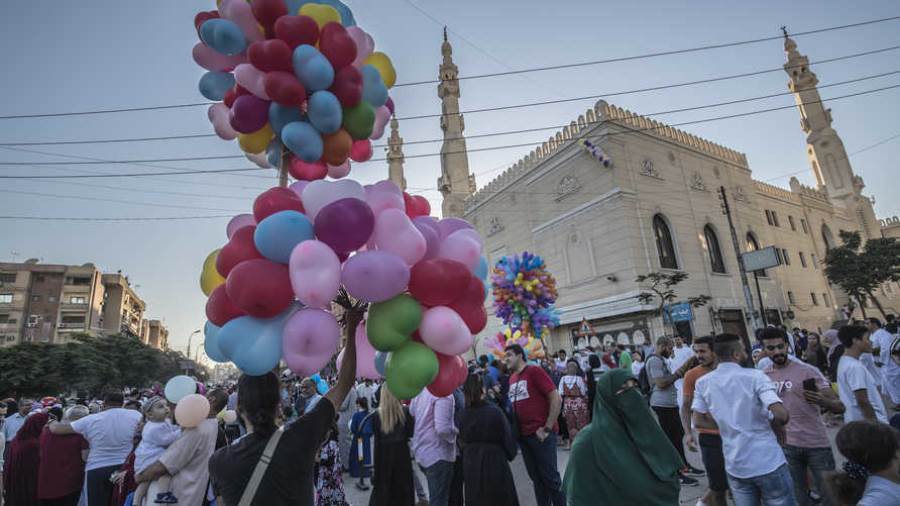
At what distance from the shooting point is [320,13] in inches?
110

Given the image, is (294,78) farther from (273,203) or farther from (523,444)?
(523,444)

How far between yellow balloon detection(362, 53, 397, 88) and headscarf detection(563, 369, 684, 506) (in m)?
2.53

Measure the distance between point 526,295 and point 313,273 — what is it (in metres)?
10.5

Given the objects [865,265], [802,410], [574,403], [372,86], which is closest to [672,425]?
[574,403]

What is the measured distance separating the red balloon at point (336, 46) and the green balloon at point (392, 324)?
5.35 feet

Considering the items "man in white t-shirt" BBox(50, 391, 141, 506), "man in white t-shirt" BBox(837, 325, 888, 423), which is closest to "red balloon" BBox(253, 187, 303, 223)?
"man in white t-shirt" BBox(50, 391, 141, 506)

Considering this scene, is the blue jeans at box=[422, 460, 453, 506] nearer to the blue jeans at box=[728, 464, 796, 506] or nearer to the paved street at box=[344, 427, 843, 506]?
the paved street at box=[344, 427, 843, 506]

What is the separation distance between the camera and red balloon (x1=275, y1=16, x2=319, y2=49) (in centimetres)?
263

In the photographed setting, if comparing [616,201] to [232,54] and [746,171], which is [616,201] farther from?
[232,54]

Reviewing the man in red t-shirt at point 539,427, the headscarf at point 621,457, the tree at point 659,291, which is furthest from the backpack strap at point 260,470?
the tree at point 659,291

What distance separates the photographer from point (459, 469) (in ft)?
15.3

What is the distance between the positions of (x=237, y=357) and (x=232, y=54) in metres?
2.06

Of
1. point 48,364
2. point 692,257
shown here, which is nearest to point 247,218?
point 692,257

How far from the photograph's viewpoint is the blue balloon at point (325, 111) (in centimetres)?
261
